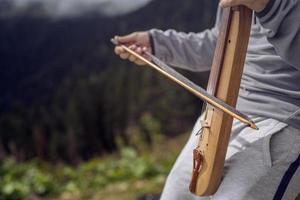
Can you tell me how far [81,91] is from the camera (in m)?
4.25

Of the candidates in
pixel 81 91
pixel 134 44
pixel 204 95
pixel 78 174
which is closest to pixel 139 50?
pixel 134 44

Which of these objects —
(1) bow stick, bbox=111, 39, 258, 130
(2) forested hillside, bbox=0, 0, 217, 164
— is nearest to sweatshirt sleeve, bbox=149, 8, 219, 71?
(1) bow stick, bbox=111, 39, 258, 130

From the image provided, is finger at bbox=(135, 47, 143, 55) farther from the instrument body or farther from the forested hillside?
the forested hillside

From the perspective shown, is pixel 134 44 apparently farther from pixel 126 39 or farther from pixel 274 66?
pixel 274 66

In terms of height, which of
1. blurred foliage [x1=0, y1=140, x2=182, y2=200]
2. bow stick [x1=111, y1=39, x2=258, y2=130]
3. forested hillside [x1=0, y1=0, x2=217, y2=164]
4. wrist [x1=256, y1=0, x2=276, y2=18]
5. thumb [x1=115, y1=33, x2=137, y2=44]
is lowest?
blurred foliage [x1=0, y1=140, x2=182, y2=200]

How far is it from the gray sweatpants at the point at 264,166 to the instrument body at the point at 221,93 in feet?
0.15

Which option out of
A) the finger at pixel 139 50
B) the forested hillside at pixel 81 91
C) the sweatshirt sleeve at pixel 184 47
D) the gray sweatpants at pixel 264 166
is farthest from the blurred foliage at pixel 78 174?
the gray sweatpants at pixel 264 166

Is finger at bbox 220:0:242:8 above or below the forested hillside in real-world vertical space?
above

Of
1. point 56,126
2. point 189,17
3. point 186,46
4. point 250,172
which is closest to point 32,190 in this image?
point 56,126

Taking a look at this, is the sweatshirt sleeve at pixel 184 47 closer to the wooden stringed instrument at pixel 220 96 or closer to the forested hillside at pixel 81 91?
the wooden stringed instrument at pixel 220 96

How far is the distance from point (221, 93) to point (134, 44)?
0.44 metres

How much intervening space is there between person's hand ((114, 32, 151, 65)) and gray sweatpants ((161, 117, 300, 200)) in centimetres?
41

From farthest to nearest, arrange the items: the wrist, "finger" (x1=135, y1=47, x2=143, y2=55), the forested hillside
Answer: the forested hillside < "finger" (x1=135, y1=47, x2=143, y2=55) < the wrist

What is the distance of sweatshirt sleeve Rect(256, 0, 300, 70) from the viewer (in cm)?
125
